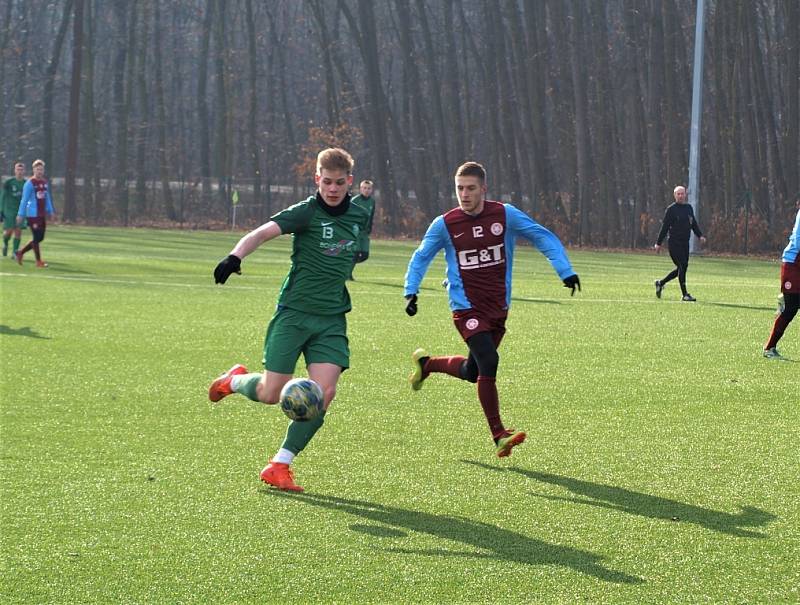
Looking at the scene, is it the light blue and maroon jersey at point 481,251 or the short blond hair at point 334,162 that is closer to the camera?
the short blond hair at point 334,162

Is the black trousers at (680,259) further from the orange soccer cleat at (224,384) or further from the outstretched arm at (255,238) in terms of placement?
the outstretched arm at (255,238)

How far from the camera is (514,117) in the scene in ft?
197

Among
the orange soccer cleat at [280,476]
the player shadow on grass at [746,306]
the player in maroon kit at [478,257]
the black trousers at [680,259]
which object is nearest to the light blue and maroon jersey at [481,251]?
the player in maroon kit at [478,257]

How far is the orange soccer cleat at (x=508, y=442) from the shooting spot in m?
8.13

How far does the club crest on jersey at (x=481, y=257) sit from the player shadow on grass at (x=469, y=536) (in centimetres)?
230

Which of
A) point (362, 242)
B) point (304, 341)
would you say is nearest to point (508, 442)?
point (304, 341)

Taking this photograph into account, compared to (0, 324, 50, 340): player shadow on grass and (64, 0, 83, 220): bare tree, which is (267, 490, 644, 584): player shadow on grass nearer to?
(0, 324, 50, 340): player shadow on grass

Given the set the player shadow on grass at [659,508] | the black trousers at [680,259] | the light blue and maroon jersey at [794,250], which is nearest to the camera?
the player shadow on grass at [659,508]

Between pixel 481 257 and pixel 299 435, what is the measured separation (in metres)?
2.02

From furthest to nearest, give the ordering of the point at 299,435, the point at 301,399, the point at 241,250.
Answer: the point at 299,435
the point at 241,250
the point at 301,399

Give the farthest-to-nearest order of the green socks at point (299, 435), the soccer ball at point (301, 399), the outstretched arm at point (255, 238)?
the green socks at point (299, 435)
the outstretched arm at point (255, 238)
the soccer ball at point (301, 399)

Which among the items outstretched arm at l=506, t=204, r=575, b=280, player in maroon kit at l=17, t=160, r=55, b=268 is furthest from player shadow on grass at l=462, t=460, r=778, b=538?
player in maroon kit at l=17, t=160, r=55, b=268

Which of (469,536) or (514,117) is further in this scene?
(514,117)

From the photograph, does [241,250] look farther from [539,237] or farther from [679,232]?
[679,232]
